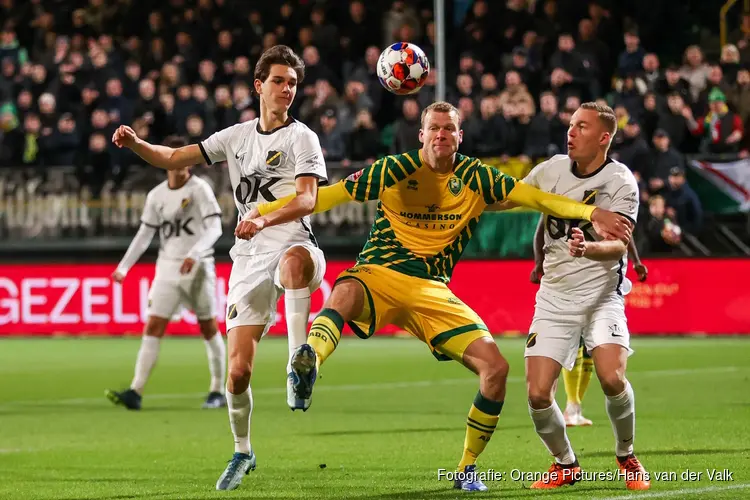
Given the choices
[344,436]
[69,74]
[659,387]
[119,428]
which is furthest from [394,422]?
[69,74]

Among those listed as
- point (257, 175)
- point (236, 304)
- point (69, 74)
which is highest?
point (69, 74)

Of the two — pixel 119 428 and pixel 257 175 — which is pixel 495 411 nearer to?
pixel 257 175

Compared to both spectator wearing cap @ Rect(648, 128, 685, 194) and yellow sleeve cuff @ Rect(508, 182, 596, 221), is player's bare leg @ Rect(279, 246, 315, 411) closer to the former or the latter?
yellow sleeve cuff @ Rect(508, 182, 596, 221)

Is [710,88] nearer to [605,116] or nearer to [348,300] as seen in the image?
[605,116]

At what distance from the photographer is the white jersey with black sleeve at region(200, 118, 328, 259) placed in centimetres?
788

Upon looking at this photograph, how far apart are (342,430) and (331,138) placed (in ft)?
35.9

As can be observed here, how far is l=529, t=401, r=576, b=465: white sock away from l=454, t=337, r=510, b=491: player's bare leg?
0.22 m

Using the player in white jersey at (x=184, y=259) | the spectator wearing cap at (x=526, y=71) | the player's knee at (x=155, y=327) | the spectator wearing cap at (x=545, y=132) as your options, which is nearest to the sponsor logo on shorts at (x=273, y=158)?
the player in white jersey at (x=184, y=259)

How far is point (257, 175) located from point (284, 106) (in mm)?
431

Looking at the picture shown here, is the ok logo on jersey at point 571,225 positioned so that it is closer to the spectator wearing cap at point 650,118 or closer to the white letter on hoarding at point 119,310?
the spectator wearing cap at point 650,118

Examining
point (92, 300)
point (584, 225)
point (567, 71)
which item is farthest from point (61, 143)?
point (584, 225)

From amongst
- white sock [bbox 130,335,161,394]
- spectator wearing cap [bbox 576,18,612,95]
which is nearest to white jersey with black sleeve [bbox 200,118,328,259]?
white sock [bbox 130,335,161,394]

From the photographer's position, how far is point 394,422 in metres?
11.3

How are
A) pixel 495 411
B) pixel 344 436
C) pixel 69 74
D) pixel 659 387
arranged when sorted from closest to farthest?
pixel 495 411
pixel 344 436
pixel 659 387
pixel 69 74
